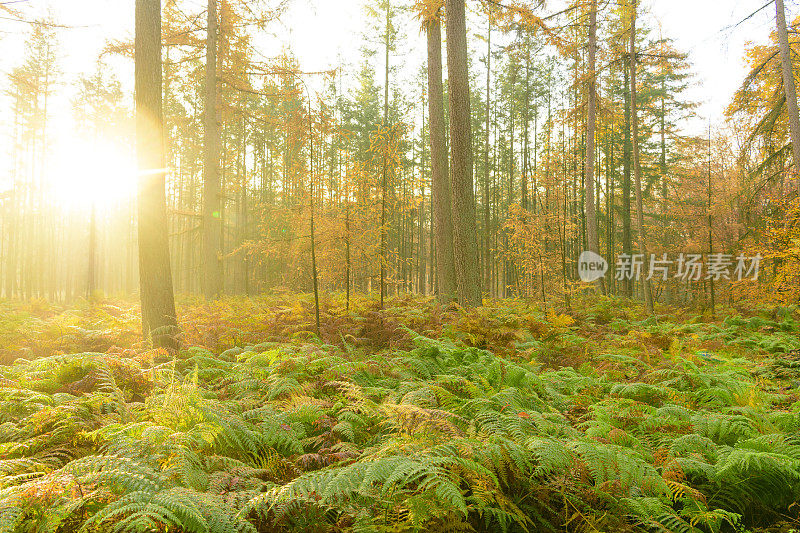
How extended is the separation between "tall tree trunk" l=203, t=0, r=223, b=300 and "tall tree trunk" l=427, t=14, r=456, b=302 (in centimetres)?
640

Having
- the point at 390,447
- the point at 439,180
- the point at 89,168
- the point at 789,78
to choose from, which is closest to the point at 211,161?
the point at 439,180

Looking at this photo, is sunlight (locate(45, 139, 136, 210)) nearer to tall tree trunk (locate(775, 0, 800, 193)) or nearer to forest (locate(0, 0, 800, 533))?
forest (locate(0, 0, 800, 533))

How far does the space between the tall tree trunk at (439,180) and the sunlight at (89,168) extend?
593 inches

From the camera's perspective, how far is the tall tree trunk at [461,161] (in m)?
7.93

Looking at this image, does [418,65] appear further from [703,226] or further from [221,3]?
[703,226]

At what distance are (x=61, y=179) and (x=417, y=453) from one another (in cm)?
3627

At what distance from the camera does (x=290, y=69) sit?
37.3 feet

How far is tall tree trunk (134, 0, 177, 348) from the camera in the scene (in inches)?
225

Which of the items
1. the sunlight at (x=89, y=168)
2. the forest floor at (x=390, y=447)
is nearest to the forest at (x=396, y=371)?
the forest floor at (x=390, y=447)

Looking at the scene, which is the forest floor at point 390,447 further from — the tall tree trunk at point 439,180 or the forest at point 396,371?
the tall tree trunk at point 439,180

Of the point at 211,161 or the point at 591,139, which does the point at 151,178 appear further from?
the point at 591,139

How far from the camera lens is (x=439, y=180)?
9383 millimetres

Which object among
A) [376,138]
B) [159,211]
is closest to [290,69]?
[376,138]

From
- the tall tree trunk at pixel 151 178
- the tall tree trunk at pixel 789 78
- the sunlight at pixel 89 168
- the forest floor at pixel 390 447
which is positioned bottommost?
the forest floor at pixel 390 447
